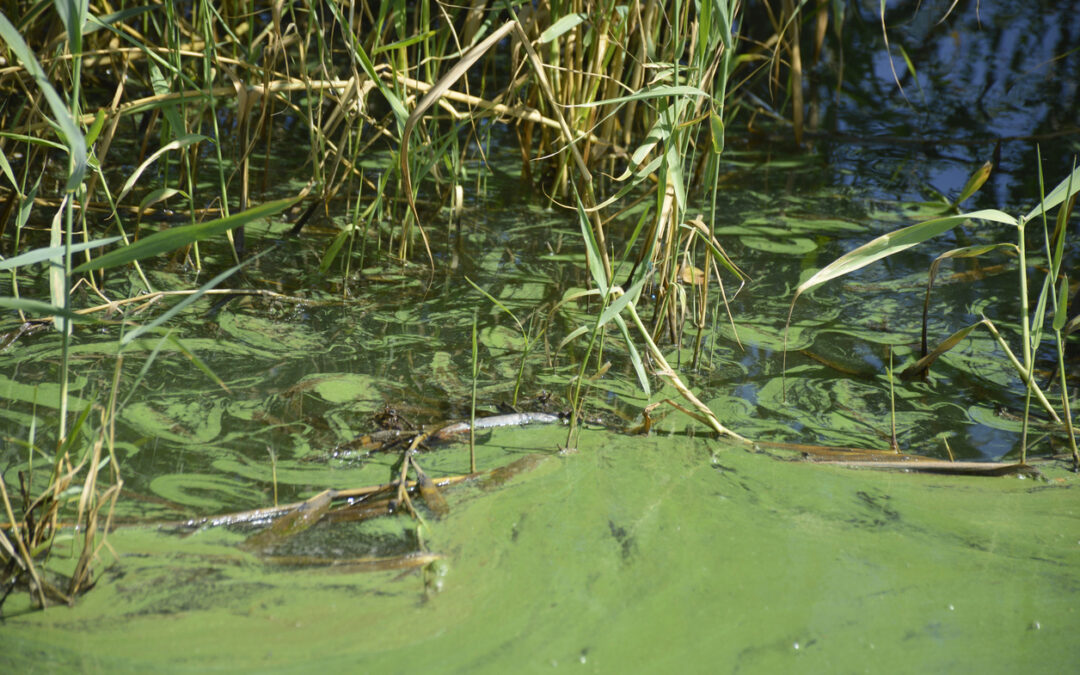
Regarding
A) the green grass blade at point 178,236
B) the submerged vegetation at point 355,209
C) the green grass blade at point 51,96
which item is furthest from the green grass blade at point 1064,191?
the green grass blade at point 51,96

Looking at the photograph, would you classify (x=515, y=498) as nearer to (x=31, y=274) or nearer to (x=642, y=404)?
(x=642, y=404)

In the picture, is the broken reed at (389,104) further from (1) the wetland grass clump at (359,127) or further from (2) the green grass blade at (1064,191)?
(2) the green grass blade at (1064,191)

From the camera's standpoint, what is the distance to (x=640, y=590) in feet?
3.34

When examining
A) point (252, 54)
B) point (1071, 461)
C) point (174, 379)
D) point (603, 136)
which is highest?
point (252, 54)

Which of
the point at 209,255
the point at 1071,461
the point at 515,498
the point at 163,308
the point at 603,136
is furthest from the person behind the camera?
the point at 603,136

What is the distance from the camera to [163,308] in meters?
1.66

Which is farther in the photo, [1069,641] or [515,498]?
[515,498]

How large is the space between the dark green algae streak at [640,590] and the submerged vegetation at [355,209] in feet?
0.23

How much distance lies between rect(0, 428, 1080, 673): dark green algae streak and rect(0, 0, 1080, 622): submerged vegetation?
7 cm

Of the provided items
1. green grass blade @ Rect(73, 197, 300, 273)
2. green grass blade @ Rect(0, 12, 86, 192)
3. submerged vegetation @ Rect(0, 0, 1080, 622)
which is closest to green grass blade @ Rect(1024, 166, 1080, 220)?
submerged vegetation @ Rect(0, 0, 1080, 622)

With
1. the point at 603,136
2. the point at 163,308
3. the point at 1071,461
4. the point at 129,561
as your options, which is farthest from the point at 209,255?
the point at 1071,461

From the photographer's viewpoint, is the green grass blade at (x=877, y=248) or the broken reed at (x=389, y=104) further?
the broken reed at (x=389, y=104)

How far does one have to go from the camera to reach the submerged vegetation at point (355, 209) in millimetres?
1074

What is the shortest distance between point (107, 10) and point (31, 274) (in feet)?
2.40
